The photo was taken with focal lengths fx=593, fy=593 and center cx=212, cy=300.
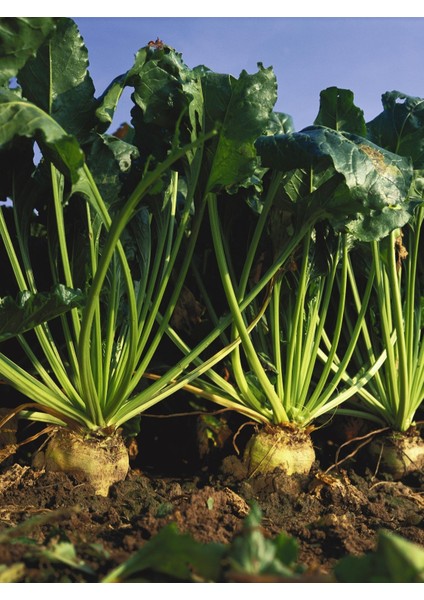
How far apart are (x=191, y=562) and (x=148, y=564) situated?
0.10 meters

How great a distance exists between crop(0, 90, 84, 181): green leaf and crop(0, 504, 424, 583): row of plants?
1267 millimetres

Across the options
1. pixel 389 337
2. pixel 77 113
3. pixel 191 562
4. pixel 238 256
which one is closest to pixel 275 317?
pixel 238 256

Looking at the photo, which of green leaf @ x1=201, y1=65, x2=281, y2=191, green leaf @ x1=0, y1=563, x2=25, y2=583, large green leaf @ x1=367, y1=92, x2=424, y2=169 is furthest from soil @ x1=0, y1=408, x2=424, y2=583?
large green leaf @ x1=367, y1=92, x2=424, y2=169

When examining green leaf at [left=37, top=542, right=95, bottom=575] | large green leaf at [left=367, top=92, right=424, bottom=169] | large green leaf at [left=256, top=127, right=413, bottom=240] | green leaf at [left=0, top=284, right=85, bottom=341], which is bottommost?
green leaf at [left=37, top=542, right=95, bottom=575]

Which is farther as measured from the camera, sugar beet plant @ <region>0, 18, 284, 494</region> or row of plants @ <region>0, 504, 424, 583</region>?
sugar beet plant @ <region>0, 18, 284, 494</region>

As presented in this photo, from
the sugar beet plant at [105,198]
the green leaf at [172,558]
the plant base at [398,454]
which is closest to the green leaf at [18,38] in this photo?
the sugar beet plant at [105,198]

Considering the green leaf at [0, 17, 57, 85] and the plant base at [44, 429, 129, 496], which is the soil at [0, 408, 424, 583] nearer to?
the plant base at [44, 429, 129, 496]

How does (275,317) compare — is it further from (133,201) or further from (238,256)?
(133,201)

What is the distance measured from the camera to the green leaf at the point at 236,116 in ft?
8.95

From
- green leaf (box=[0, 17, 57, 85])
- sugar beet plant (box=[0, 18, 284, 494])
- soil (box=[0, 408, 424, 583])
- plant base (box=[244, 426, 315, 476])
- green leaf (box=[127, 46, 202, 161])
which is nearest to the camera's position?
soil (box=[0, 408, 424, 583])

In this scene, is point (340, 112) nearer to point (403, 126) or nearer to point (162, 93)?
point (403, 126)

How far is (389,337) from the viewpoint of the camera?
3557 mm

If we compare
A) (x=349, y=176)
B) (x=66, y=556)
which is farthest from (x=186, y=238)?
(x=66, y=556)

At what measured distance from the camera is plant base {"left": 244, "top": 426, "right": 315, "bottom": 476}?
3.14 m
